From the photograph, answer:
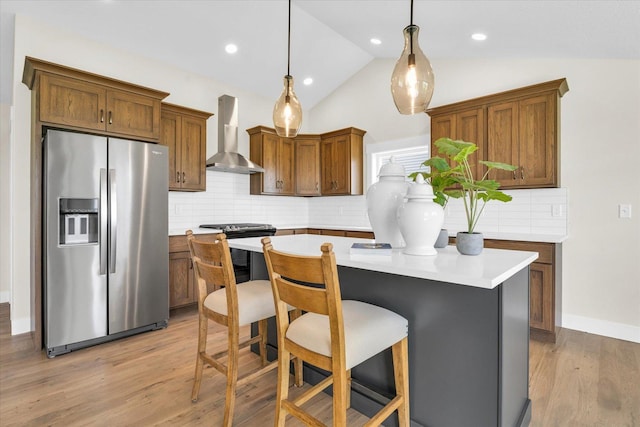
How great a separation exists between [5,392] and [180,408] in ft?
3.86

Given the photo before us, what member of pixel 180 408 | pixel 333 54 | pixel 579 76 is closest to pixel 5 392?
pixel 180 408

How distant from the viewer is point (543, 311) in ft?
9.55

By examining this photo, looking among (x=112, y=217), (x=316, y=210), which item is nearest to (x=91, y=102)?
(x=112, y=217)

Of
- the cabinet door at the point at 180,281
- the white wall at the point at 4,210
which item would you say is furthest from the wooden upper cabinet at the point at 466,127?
the white wall at the point at 4,210

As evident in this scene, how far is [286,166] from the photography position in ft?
16.4

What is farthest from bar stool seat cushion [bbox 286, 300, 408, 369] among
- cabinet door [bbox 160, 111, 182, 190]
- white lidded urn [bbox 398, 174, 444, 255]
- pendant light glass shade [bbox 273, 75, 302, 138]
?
cabinet door [bbox 160, 111, 182, 190]

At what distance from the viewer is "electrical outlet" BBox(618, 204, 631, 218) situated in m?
2.93

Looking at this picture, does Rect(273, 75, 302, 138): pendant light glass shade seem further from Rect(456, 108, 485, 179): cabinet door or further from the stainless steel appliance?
Rect(456, 108, 485, 179): cabinet door

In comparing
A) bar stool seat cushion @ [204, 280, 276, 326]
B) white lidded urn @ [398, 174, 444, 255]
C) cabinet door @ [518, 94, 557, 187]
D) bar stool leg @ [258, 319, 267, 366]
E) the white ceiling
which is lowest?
bar stool leg @ [258, 319, 267, 366]

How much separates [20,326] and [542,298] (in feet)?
15.5

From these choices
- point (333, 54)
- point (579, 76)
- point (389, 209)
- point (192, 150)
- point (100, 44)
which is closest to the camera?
point (389, 209)

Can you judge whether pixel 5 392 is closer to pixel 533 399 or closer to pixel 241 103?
pixel 533 399

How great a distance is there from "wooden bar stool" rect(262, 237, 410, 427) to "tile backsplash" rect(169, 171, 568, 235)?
273cm

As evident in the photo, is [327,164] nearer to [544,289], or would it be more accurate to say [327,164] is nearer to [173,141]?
[173,141]
